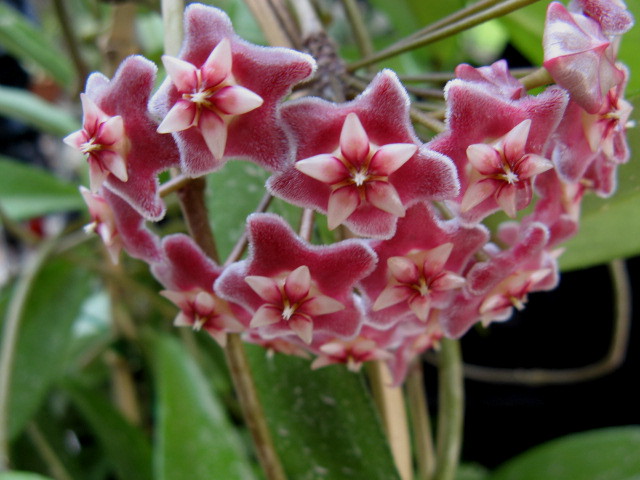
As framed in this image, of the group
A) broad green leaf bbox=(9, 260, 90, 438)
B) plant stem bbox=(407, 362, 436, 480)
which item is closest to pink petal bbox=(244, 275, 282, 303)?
plant stem bbox=(407, 362, 436, 480)

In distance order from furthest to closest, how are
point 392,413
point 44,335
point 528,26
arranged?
point 44,335
point 528,26
point 392,413

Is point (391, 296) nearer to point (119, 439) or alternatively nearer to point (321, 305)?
point (321, 305)

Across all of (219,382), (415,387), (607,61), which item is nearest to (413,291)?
(607,61)

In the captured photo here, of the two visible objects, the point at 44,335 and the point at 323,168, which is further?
the point at 44,335

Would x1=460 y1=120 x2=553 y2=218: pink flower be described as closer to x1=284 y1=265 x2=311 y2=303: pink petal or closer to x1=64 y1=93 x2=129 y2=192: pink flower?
x1=284 y1=265 x2=311 y2=303: pink petal

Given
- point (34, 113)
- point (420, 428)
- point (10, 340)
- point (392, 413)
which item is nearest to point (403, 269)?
point (392, 413)

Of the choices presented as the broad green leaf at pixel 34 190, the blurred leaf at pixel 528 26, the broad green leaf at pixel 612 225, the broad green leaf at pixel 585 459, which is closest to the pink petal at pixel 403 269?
the broad green leaf at pixel 612 225

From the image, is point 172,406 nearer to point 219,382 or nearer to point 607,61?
point 219,382
